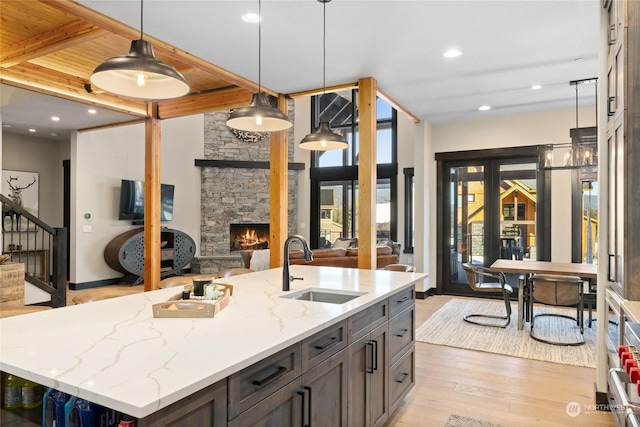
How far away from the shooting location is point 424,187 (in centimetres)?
689

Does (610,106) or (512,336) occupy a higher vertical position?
(610,106)

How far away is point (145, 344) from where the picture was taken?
1.44 meters

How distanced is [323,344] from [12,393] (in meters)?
1.18

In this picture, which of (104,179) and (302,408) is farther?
(104,179)

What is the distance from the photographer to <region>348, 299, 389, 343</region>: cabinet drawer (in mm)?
2080

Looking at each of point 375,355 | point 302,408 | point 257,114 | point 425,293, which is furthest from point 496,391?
point 425,293

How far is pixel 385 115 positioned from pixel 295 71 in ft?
19.1

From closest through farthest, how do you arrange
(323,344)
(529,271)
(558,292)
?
(323,344)
(558,292)
(529,271)

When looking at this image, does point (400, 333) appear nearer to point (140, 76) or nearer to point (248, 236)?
point (140, 76)

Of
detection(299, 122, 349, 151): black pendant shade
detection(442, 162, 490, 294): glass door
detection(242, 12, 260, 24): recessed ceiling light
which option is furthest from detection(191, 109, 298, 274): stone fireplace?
detection(242, 12, 260, 24): recessed ceiling light

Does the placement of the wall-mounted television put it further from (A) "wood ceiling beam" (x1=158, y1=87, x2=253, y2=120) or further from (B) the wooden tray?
(B) the wooden tray

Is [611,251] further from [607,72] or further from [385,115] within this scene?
[385,115]

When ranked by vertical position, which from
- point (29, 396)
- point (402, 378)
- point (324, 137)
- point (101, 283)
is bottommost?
point (101, 283)

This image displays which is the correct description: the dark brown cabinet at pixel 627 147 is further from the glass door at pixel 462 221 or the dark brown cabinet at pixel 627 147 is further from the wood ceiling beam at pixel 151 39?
the glass door at pixel 462 221
